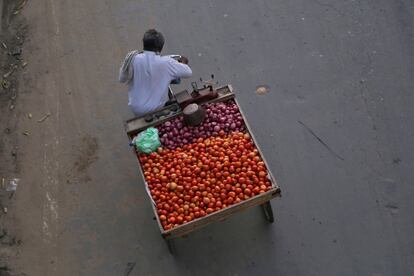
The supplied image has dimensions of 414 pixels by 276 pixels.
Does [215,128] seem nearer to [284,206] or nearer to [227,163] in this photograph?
[227,163]

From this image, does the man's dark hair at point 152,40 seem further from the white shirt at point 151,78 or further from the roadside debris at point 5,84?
the roadside debris at point 5,84

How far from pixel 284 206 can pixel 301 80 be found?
1633 millimetres

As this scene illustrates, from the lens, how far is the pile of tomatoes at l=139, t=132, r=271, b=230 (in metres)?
4.34

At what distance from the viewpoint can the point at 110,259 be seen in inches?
199

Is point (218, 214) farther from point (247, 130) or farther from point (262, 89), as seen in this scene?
point (262, 89)

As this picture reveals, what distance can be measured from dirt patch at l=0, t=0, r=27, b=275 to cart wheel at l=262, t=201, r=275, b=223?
2.54 meters

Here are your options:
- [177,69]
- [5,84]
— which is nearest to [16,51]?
[5,84]

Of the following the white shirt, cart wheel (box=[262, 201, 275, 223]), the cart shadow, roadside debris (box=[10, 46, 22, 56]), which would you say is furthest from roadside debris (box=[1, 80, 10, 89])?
cart wheel (box=[262, 201, 275, 223])

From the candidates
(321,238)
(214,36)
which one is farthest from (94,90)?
(321,238)

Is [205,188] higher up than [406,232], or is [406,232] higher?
[205,188]

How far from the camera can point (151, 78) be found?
495cm

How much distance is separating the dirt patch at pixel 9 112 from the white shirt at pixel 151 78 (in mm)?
1745

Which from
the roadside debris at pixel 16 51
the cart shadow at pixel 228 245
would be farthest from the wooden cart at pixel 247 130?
the roadside debris at pixel 16 51

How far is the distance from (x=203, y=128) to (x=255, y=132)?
1.02 metres
